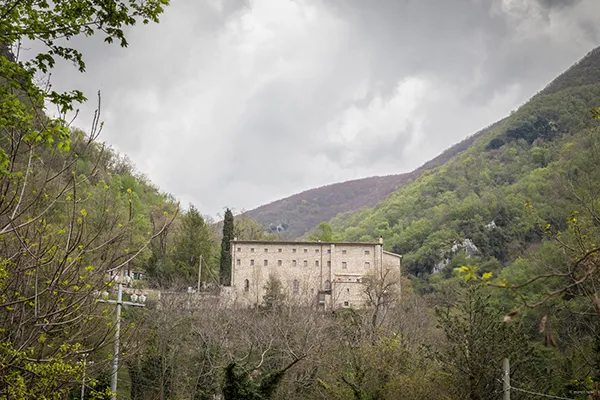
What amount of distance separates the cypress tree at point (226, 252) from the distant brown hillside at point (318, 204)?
9025 centimetres

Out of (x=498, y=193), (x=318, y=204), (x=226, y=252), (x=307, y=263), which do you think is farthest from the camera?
(x=318, y=204)

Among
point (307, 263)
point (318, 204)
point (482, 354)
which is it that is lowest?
point (482, 354)

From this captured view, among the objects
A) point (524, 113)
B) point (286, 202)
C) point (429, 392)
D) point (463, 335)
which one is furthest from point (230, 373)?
point (286, 202)

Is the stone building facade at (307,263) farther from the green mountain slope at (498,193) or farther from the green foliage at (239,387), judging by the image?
the green foliage at (239,387)

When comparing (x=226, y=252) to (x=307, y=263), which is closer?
(x=226, y=252)

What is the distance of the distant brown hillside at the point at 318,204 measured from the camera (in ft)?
506

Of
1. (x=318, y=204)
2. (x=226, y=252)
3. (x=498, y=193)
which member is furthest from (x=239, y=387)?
(x=318, y=204)

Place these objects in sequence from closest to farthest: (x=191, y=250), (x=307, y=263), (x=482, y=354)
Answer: (x=482, y=354) < (x=191, y=250) < (x=307, y=263)

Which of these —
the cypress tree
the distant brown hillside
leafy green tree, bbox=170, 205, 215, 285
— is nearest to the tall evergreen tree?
the cypress tree

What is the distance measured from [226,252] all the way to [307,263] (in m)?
7.90

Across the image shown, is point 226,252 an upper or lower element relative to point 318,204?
lower

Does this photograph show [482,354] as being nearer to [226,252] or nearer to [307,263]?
[226,252]

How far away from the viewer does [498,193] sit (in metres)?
75.0

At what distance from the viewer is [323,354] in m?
20.9
